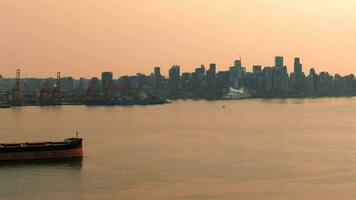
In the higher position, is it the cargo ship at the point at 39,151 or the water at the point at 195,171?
the cargo ship at the point at 39,151

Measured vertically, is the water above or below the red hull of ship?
below

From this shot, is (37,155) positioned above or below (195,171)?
above

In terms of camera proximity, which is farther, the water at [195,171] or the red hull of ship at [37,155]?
the red hull of ship at [37,155]

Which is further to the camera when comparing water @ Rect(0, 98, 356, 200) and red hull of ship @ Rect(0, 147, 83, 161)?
red hull of ship @ Rect(0, 147, 83, 161)

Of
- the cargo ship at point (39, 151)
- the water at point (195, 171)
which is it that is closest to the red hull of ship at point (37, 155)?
the cargo ship at point (39, 151)

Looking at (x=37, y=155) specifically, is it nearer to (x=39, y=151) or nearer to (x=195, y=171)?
(x=39, y=151)

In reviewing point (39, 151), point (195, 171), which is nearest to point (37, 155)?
point (39, 151)

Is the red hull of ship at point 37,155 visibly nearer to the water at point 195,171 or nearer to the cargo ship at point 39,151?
the cargo ship at point 39,151

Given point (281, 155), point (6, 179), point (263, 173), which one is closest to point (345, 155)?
point (281, 155)

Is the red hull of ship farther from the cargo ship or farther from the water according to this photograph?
the water

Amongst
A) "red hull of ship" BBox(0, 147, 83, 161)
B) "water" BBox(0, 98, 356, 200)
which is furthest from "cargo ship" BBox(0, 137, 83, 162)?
"water" BBox(0, 98, 356, 200)

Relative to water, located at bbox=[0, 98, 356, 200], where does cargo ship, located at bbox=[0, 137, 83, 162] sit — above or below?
above
